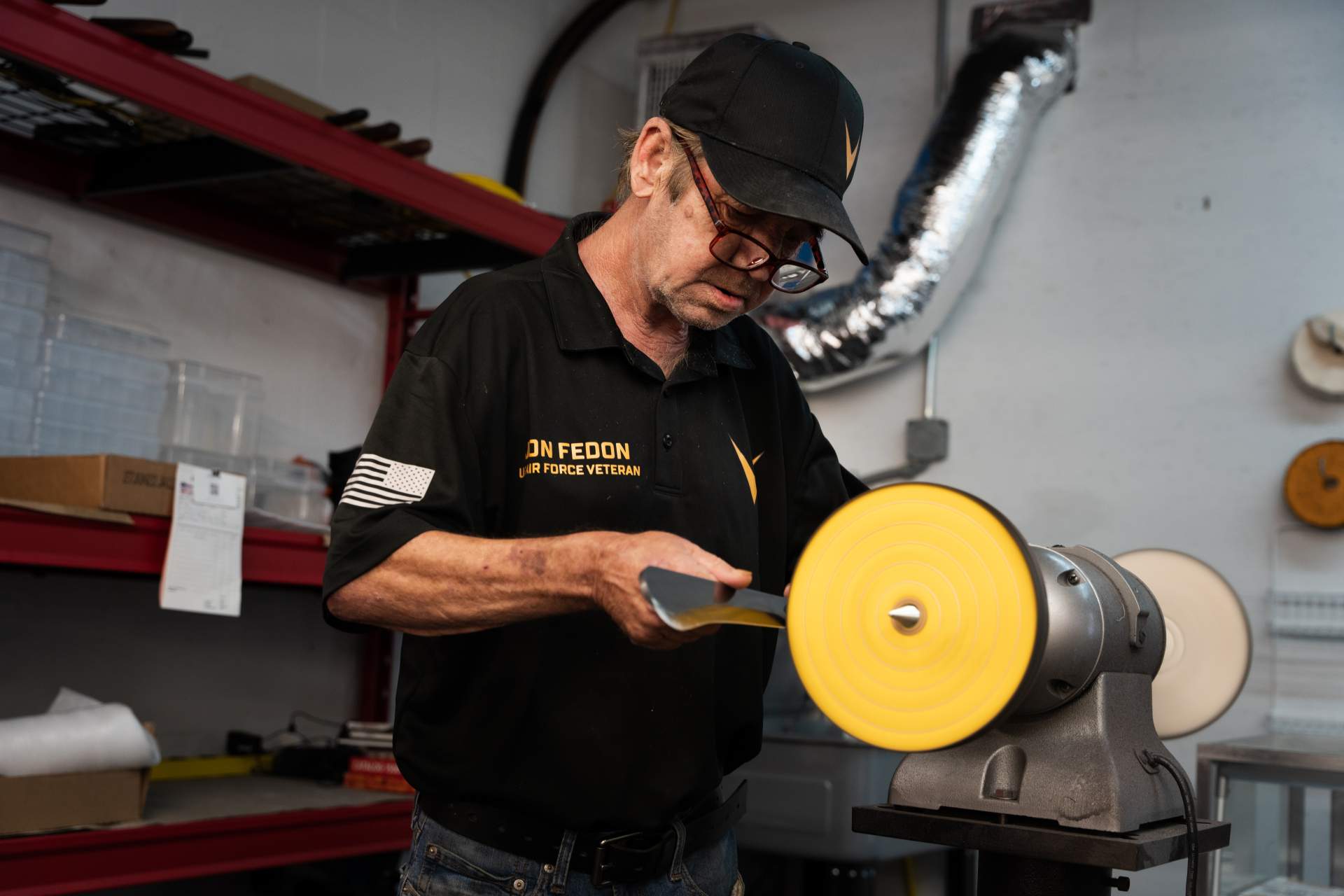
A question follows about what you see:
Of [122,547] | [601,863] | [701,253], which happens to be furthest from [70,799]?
[701,253]

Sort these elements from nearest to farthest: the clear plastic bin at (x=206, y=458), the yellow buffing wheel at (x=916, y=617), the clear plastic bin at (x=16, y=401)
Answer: the yellow buffing wheel at (x=916, y=617)
the clear plastic bin at (x=16, y=401)
the clear plastic bin at (x=206, y=458)

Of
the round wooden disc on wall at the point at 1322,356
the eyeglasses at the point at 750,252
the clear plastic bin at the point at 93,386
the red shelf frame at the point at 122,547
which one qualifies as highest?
the round wooden disc on wall at the point at 1322,356

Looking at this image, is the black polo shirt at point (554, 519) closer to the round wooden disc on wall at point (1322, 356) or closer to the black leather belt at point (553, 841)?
the black leather belt at point (553, 841)

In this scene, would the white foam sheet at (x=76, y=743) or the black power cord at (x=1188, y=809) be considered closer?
the black power cord at (x=1188, y=809)

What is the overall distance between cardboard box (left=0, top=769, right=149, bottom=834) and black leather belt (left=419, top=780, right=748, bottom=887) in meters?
0.87

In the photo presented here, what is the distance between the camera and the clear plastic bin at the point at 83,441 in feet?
6.79

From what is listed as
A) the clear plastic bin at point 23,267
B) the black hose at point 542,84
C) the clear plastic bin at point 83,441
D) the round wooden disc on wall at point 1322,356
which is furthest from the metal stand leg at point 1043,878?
the black hose at point 542,84

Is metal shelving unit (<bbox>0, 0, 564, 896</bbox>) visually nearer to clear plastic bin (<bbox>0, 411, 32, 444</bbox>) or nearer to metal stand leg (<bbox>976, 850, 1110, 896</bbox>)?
clear plastic bin (<bbox>0, 411, 32, 444</bbox>)

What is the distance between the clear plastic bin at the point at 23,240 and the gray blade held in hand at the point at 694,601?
1678 millimetres

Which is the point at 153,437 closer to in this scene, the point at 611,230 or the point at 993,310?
the point at 611,230

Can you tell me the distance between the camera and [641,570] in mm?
806

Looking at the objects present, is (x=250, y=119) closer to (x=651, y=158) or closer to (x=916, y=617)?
(x=651, y=158)

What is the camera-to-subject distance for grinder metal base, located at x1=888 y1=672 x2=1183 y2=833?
993 millimetres

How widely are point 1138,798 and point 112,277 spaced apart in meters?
2.03
